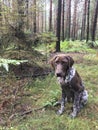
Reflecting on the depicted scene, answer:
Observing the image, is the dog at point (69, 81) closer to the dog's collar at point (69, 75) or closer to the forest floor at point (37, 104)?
the dog's collar at point (69, 75)

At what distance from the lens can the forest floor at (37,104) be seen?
4523 mm

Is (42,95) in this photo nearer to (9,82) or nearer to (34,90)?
(34,90)

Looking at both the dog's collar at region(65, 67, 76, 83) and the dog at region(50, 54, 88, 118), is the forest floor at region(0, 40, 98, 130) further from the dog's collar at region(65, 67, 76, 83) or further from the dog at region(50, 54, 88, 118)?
the dog's collar at region(65, 67, 76, 83)

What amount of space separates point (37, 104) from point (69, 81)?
4.10 ft

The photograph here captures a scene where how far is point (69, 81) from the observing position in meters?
4.65

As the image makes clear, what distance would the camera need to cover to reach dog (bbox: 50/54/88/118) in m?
4.43

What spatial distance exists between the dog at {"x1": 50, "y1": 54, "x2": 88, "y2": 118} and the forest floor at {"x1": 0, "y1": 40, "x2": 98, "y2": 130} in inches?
7.0

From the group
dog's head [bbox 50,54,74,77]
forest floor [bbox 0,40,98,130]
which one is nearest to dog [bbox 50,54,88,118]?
dog's head [bbox 50,54,74,77]

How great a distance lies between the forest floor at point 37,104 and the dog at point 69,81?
0.18 meters

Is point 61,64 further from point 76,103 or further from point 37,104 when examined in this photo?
point 37,104

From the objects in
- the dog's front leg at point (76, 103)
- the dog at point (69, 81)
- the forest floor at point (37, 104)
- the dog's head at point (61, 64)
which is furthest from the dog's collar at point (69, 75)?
the forest floor at point (37, 104)

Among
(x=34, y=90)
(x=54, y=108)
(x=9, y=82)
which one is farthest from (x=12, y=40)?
(x=54, y=108)

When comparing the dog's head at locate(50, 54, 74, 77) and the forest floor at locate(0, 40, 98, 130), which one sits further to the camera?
the forest floor at locate(0, 40, 98, 130)

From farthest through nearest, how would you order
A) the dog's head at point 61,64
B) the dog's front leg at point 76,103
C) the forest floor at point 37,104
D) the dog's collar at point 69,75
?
the dog's front leg at point 76,103 < the dog's collar at point 69,75 < the forest floor at point 37,104 < the dog's head at point 61,64
